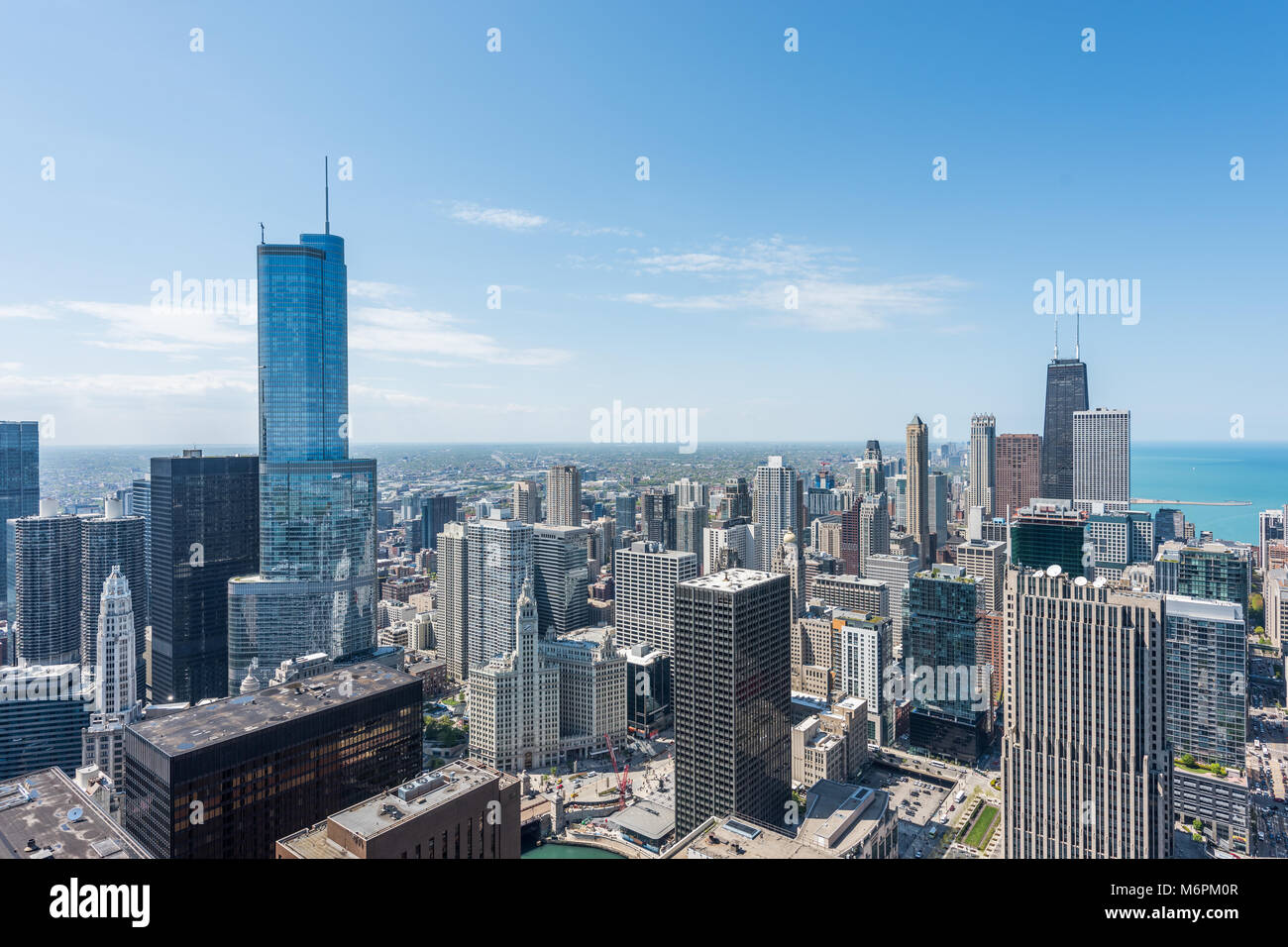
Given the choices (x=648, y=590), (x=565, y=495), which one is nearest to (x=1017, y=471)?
(x=648, y=590)

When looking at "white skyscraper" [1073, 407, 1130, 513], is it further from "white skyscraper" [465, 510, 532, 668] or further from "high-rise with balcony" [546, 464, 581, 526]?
"white skyscraper" [465, 510, 532, 668]

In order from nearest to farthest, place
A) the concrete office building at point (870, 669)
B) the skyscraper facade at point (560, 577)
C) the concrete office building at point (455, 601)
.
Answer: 1. the concrete office building at point (870, 669)
2. the concrete office building at point (455, 601)
3. the skyscraper facade at point (560, 577)

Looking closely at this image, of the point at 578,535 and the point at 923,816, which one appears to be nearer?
the point at 923,816

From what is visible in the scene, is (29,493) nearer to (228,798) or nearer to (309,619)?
(309,619)

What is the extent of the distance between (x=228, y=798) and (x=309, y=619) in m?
12.6

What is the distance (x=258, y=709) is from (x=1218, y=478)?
98.7 ft

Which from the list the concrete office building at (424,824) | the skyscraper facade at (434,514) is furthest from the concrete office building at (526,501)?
the concrete office building at (424,824)

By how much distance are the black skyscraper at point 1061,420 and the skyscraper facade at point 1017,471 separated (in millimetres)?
495

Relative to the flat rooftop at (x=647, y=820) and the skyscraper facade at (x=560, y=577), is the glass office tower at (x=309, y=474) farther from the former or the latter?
the flat rooftop at (x=647, y=820)

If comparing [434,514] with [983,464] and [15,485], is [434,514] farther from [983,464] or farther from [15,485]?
[983,464]

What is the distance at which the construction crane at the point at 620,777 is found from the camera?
17406mm

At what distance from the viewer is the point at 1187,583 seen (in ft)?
76.5
